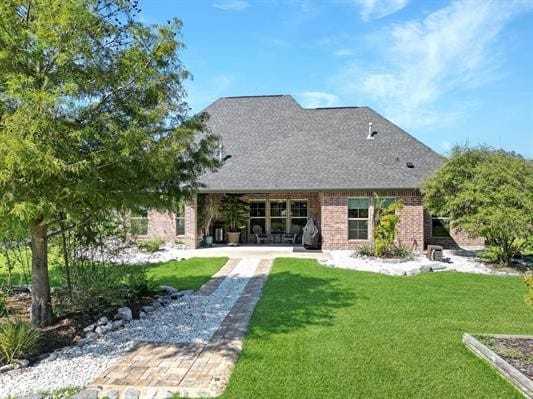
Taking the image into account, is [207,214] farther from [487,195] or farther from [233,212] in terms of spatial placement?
[487,195]

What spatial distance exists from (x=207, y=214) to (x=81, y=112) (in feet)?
42.1

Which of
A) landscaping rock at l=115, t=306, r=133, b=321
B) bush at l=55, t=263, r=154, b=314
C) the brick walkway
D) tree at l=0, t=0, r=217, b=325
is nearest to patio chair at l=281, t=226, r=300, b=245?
bush at l=55, t=263, r=154, b=314

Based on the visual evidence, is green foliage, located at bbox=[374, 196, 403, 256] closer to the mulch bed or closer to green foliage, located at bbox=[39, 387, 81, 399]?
the mulch bed

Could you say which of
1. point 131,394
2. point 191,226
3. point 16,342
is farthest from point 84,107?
point 191,226

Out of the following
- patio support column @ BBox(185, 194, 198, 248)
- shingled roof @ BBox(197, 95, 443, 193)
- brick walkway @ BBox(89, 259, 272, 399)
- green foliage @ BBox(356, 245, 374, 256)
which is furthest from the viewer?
patio support column @ BBox(185, 194, 198, 248)

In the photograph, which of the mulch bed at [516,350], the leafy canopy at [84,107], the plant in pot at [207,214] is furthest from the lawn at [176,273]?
the mulch bed at [516,350]

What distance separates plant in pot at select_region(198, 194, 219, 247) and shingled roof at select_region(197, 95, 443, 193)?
3.77 ft

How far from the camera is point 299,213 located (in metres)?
18.5

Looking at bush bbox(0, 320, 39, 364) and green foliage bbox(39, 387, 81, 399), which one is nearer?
green foliage bbox(39, 387, 81, 399)

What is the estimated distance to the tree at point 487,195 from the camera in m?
11.6

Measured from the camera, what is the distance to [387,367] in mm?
4891

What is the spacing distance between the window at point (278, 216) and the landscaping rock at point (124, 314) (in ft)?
39.4

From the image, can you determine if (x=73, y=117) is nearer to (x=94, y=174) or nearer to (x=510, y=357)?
(x=94, y=174)

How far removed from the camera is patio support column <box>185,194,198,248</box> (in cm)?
1673
